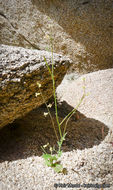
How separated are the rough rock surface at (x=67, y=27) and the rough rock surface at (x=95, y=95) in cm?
33

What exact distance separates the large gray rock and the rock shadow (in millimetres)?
226

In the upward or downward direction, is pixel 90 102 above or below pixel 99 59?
below

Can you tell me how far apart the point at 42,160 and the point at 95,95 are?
1071 mm

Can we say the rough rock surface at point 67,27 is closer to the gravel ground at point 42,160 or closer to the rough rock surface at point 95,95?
the rough rock surface at point 95,95

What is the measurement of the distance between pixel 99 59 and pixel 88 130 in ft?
4.30

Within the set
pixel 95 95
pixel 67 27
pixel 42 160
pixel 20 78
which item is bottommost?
pixel 42 160

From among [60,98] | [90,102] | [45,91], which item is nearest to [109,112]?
[90,102]

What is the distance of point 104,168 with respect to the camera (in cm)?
84

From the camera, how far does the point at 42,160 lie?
939mm

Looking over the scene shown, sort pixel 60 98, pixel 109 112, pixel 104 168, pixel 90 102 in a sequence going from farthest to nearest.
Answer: pixel 60 98, pixel 90 102, pixel 109 112, pixel 104 168

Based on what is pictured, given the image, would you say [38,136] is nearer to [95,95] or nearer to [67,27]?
[95,95]

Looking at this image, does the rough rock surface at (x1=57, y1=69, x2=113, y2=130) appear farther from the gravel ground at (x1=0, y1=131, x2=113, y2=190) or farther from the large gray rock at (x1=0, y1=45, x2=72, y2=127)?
the large gray rock at (x1=0, y1=45, x2=72, y2=127)

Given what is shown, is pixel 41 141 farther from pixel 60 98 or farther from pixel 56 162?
pixel 60 98

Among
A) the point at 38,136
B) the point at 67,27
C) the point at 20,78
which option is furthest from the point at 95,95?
the point at 20,78
